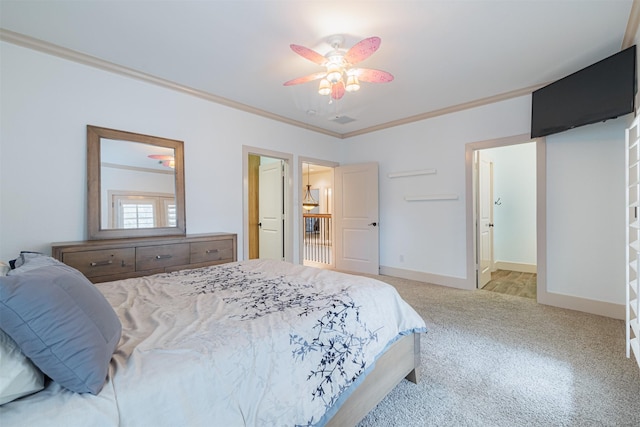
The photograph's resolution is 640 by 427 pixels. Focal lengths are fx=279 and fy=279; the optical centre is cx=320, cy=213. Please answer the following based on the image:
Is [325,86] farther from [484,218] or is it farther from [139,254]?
[484,218]

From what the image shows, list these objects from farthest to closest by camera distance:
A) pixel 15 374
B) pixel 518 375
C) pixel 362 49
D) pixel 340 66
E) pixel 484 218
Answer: pixel 484 218, pixel 340 66, pixel 362 49, pixel 518 375, pixel 15 374

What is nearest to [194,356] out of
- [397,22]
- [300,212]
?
[397,22]

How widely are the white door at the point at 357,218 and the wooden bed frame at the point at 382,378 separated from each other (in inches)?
121

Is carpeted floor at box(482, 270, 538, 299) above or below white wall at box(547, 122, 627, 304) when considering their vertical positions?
below

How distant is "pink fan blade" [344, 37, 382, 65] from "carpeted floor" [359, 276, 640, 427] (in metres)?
2.38

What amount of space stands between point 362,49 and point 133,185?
8.78ft

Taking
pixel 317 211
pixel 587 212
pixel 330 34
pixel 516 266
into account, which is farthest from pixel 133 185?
pixel 317 211

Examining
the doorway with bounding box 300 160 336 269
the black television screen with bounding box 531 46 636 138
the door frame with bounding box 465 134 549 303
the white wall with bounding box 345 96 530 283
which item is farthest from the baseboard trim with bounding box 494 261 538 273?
the doorway with bounding box 300 160 336 269

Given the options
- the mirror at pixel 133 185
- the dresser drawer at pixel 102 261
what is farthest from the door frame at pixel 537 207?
the dresser drawer at pixel 102 261

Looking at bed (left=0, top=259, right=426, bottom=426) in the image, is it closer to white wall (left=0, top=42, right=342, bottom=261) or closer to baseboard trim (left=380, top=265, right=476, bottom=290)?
white wall (left=0, top=42, right=342, bottom=261)

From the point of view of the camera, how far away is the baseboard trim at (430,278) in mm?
3965

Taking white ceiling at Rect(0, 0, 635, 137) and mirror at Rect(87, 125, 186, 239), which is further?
mirror at Rect(87, 125, 186, 239)

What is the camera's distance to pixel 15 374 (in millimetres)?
702

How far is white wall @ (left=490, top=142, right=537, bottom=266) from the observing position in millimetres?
5043
